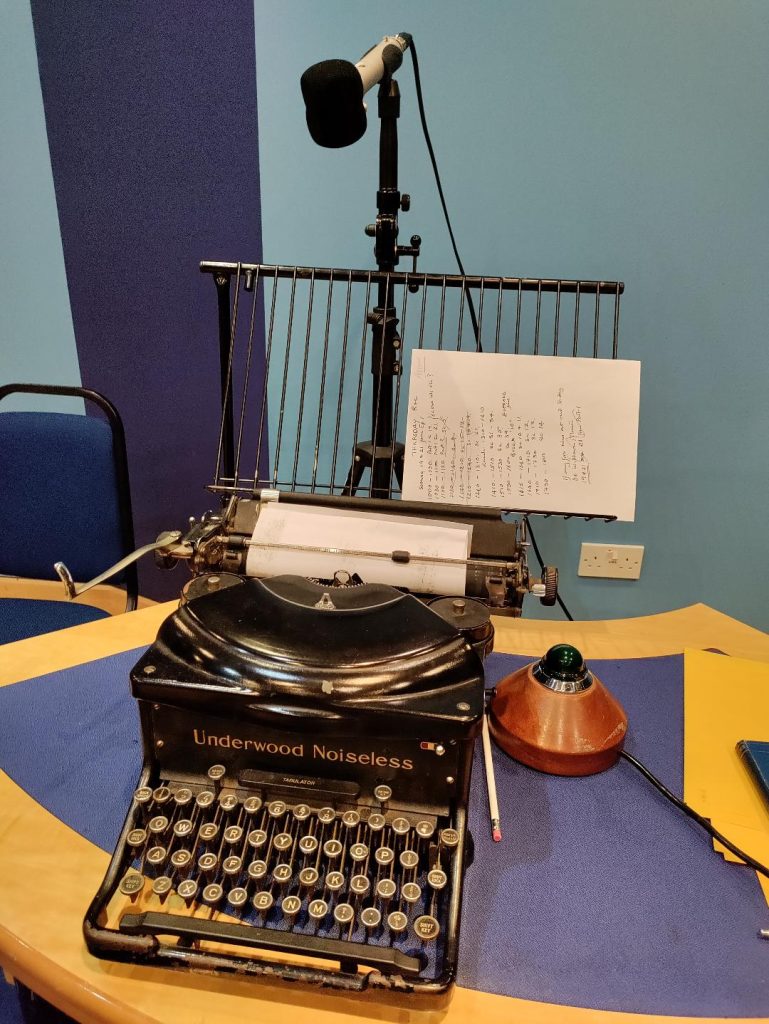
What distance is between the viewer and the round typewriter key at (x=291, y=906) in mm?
602

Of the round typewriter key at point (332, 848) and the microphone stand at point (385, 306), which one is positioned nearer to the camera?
the round typewriter key at point (332, 848)

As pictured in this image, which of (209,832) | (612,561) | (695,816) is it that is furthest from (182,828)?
(612,561)

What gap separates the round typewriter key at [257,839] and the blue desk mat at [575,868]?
16cm

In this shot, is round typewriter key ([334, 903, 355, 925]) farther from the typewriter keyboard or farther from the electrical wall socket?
the electrical wall socket

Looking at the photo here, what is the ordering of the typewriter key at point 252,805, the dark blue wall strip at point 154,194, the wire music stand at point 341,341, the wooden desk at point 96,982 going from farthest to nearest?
1. the dark blue wall strip at point 154,194
2. the wire music stand at point 341,341
3. the typewriter key at point 252,805
4. the wooden desk at point 96,982

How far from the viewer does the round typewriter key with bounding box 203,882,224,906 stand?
0.61m

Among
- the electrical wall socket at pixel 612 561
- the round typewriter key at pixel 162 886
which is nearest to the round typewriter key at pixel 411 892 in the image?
the round typewriter key at pixel 162 886

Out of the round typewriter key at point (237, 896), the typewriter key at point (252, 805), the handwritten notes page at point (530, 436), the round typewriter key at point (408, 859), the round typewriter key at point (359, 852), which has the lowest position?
the round typewriter key at point (237, 896)

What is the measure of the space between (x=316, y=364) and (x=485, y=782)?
120cm

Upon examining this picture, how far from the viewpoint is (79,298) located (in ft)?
6.10

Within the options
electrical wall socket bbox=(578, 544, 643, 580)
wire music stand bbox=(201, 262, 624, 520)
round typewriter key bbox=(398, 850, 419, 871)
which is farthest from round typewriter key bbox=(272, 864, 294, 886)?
electrical wall socket bbox=(578, 544, 643, 580)

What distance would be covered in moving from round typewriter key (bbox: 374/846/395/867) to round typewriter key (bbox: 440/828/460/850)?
0.16 ft

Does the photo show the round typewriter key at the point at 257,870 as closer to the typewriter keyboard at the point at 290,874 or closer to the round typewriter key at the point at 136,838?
the typewriter keyboard at the point at 290,874

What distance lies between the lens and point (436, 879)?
0.62m
